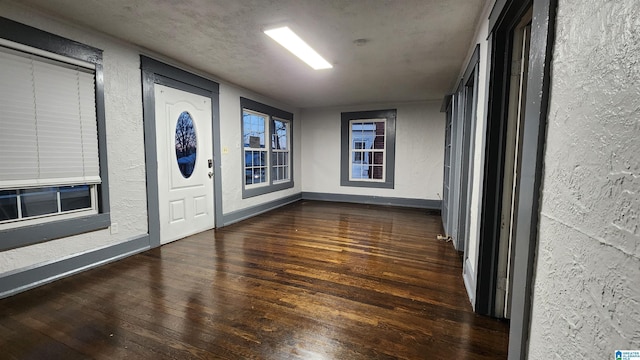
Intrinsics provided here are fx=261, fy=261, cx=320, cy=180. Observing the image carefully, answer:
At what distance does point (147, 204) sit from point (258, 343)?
101 inches

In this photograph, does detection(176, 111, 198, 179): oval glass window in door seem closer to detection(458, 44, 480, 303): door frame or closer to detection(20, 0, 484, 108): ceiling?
detection(20, 0, 484, 108): ceiling

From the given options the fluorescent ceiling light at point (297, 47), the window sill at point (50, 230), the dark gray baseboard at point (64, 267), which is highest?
the fluorescent ceiling light at point (297, 47)

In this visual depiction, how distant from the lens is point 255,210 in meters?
5.36

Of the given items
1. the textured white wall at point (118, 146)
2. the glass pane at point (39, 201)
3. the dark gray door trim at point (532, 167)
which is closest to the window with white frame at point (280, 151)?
the textured white wall at point (118, 146)

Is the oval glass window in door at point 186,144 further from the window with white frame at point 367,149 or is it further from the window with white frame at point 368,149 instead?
the window with white frame at point 367,149

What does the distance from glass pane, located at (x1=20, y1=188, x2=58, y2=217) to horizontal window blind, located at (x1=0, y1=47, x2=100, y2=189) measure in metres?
0.11

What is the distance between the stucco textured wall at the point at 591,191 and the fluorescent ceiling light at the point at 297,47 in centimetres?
240

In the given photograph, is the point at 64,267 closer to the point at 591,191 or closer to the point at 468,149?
the point at 591,191

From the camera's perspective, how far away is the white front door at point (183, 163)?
11.7 feet

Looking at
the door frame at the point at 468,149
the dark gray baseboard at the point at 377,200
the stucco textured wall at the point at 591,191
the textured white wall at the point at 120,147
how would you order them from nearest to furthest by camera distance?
the stucco textured wall at the point at 591,191, the door frame at the point at 468,149, the textured white wall at the point at 120,147, the dark gray baseboard at the point at 377,200

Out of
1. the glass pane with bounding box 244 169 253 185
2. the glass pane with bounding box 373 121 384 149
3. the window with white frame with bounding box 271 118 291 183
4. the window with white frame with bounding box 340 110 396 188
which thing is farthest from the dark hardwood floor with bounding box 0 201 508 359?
the glass pane with bounding box 373 121 384 149

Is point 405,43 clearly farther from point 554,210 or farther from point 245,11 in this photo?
point 554,210

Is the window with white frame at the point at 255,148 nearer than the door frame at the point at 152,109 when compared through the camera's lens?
No

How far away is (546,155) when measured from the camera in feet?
3.10
